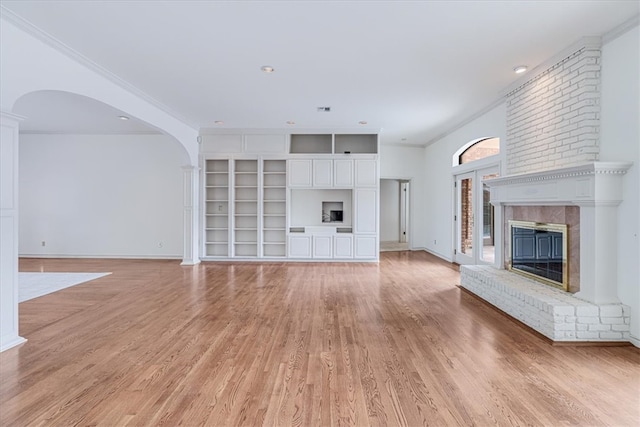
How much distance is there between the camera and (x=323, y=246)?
7.20 meters

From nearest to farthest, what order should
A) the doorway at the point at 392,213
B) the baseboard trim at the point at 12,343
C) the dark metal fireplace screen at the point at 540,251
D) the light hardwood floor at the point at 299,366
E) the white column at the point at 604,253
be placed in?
1. the light hardwood floor at the point at 299,366
2. the baseboard trim at the point at 12,343
3. the white column at the point at 604,253
4. the dark metal fireplace screen at the point at 540,251
5. the doorway at the point at 392,213

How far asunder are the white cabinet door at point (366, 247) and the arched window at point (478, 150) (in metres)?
2.54

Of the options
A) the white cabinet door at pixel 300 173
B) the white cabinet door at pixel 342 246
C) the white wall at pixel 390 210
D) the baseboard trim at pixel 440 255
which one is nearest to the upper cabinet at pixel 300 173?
the white cabinet door at pixel 300 173

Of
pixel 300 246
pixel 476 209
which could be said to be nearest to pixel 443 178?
pixel 476 209

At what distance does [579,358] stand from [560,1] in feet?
9.66

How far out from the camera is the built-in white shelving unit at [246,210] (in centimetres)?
745

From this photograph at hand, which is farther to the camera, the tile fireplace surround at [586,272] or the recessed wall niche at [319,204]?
the recessed wall niche at [319,204]

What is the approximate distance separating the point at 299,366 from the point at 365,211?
5.01 m

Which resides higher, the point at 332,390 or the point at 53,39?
the point at 53,39

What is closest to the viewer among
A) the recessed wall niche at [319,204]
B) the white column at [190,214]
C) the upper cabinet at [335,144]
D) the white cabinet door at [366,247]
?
the white column at [190,214]

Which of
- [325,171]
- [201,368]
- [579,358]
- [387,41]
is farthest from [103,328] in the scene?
[325,171]

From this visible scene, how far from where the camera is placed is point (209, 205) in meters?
7.53

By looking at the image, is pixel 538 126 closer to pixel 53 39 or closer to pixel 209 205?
pixel 53 39

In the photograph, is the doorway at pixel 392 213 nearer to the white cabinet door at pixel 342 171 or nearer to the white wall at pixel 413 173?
the white wall at pixel 413 173
